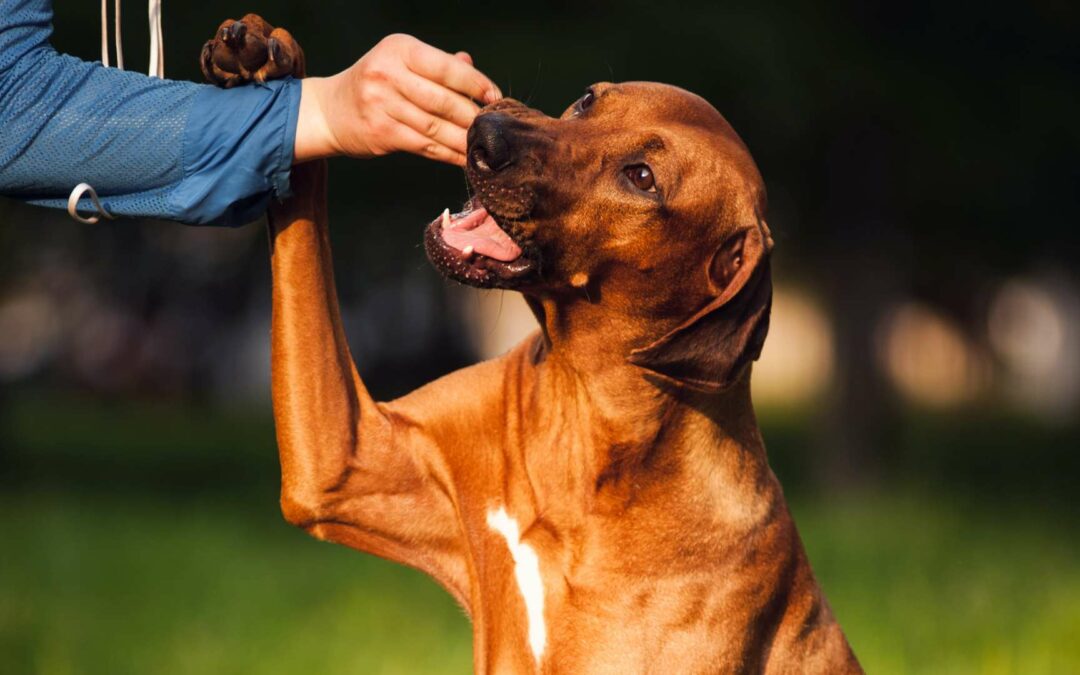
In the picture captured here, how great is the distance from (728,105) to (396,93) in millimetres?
9819

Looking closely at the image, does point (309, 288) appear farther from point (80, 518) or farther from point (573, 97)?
point (80, 518)

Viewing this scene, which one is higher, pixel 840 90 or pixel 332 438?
pixel 332 438

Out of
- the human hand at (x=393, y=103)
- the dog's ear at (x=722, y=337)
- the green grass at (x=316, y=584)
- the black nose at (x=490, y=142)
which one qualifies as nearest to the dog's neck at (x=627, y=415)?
the dog's ear at (x=722, y=337)

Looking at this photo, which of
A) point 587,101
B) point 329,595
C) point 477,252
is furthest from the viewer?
point 329,595

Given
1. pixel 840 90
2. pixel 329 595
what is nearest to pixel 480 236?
pixel 329 595

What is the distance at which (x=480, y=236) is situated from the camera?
12.2ft

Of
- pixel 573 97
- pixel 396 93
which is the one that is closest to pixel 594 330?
pixel 396 93

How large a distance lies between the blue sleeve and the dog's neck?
91 cm

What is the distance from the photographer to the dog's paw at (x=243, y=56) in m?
3.37

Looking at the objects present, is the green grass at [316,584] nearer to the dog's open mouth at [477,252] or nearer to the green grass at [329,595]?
the green grass at [329,595]

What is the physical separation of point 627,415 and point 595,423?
86 millimetres

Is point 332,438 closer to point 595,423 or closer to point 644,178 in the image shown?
point 595,423

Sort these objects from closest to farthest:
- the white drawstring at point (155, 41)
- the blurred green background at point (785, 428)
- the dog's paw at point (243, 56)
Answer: the dog's paw at point (243, 56) < the white drawstring at point (155, 41) < the blurred green background at point (785, 428)

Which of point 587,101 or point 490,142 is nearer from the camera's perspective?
point 490,142
